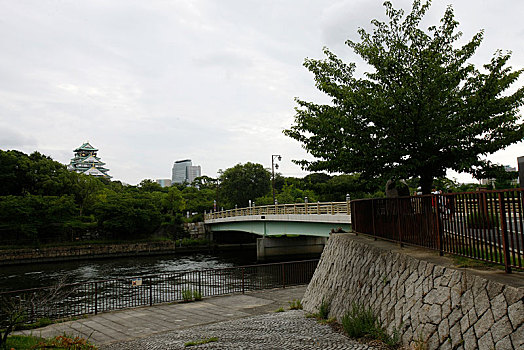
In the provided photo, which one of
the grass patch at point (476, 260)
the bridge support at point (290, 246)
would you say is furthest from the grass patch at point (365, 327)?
the bridge support at point (290, 246)

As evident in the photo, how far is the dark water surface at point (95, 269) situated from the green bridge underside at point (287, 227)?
4.35m

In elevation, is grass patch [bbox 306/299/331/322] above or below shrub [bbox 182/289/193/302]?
above

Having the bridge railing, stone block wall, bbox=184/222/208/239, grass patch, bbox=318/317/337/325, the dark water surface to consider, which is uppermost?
the bridge railing

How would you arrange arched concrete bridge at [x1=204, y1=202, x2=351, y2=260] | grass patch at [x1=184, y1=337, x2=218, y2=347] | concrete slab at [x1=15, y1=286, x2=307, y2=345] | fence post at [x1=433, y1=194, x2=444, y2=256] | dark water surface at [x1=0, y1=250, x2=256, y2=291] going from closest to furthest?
fence post at [x1=433, y1=194, x2=444, y2=256] → grass patch at [x1=184, y1=337, x2=218, y2=347] → concrete slab at [x1=15, y1=286, x2=307, y2=345] → arched concrete bridge at [x1=204, y1=202, x2=351, y2=260] → dark water surface at [x1=0, y1=250, x2=256, y2=291]

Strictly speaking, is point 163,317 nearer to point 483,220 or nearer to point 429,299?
point 429,299

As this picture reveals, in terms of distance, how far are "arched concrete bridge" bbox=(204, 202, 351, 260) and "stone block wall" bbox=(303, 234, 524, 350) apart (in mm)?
15787

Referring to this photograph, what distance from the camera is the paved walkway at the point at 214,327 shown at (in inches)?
335

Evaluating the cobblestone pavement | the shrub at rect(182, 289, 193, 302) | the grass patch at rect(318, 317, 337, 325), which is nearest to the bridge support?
the shrub at rect(182, 289, 193, 302)

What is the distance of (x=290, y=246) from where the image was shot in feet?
162

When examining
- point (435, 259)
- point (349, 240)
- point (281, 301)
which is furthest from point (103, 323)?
point (435, 259)

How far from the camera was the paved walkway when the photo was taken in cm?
852

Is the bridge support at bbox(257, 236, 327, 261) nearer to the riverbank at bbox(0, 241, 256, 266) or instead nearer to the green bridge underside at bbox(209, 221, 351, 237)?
the green bridge underside at bbox(209, 221, 351, 237)

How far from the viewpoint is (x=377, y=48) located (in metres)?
11.2

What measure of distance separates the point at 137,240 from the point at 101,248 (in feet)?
18.3
